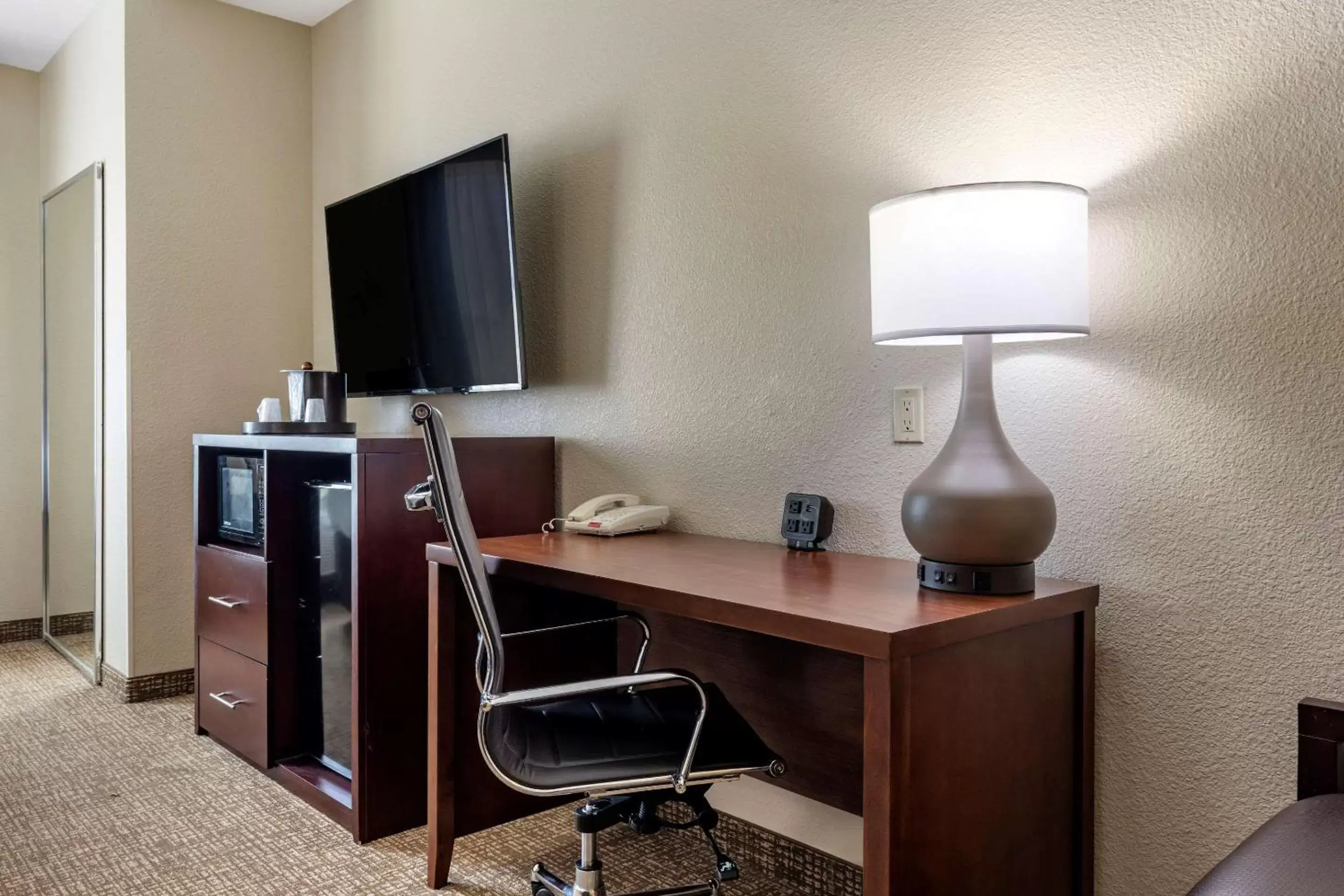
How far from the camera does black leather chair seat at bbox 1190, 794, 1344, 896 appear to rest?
0.91 meters

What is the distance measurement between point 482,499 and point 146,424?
1710 millimetres

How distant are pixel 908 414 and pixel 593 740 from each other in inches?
33.4

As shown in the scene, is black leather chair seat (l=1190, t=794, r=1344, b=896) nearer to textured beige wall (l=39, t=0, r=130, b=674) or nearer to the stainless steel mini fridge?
the stainless steel mini fridge

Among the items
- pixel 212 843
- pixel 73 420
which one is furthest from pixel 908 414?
pixel 73 420

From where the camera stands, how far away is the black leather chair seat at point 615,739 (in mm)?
1521

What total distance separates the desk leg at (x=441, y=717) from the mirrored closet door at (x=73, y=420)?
2268 mm

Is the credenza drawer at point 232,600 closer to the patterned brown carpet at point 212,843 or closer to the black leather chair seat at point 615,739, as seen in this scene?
the patterned brown carpet at point 212,843

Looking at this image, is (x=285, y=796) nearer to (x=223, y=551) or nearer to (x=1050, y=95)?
(x=223, y=551)

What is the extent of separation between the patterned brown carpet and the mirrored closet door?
1.06m

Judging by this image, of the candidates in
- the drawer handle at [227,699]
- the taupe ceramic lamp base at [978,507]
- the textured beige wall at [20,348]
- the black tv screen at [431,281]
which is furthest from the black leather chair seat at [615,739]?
the textured beige wall at [20,348]

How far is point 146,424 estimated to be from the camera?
3.41m

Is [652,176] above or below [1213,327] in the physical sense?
above

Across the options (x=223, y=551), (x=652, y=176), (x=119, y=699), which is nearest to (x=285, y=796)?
(x=223, y=551)

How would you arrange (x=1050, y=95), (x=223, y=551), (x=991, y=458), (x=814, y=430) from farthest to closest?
(x=223, y=551) → (x=814, y=430) → (x=1050, y=95) → (x=991, y=458)
